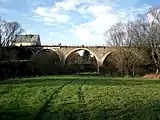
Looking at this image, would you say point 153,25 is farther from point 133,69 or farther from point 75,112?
point 75,112

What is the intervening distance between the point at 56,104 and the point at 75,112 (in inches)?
110

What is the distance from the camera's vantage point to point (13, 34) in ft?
245

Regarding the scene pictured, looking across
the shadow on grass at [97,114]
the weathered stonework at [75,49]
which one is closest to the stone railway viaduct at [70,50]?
the weathered stonework at [75,49]

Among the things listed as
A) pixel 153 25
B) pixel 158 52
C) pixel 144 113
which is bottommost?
pixel 144 113

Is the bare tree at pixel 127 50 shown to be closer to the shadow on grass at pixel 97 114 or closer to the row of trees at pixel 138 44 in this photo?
the row of trees at pixel 138 44

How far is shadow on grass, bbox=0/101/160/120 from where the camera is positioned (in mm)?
12766

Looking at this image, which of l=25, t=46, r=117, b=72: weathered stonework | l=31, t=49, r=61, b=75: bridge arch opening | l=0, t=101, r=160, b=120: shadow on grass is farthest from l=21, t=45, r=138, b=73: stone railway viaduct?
l=0, t=101, r=160, b=120: shadow on grass

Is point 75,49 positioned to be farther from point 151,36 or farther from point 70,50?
point 151,36

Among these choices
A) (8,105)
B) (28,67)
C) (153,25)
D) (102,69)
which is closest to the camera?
(8,105)

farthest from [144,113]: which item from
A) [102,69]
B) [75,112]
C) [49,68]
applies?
[102,69]

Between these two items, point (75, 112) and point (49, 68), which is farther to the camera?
point (49, 68)

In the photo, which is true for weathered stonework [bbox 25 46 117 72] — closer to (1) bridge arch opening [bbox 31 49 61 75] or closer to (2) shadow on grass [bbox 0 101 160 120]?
(1) bridge arch opening [bbox 31 49 61 75]

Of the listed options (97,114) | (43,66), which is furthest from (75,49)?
(97,114)

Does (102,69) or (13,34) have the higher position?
(13,34)
